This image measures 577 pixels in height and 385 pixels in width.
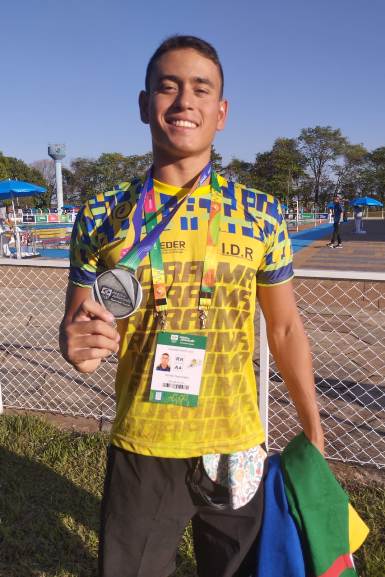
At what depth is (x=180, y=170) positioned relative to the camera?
1.42 metres

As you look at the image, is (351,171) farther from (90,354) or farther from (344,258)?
(90,354)

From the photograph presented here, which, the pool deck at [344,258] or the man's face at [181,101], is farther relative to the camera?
the pool deck at [344,258]

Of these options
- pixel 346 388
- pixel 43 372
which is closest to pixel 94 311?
pixel 346 388

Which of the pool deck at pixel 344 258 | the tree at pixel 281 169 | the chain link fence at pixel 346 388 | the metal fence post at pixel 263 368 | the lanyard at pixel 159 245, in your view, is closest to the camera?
the lanyard at pixel 159 245

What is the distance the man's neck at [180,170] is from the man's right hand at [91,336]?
0.49m

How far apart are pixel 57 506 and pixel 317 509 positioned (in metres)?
1.97

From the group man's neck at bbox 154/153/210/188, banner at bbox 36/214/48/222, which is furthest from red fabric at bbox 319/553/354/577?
banner at bbox 36/214/48/222

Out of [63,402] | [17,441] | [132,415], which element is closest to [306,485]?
[132,415]

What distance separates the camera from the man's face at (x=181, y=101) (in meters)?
1.35

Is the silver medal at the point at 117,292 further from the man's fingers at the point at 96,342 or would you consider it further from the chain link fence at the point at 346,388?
the chain link fence at the point at 346,388

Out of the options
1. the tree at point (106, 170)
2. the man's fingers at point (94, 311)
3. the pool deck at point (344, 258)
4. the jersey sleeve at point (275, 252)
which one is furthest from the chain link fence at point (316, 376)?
the tree at point (106, 170)

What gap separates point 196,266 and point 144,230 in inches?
7.1

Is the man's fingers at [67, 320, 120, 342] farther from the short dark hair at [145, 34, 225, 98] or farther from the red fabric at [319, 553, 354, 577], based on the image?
the red fabric at [319, 553, 354, 577]

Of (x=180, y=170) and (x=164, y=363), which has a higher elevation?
(x=180, y=170)
